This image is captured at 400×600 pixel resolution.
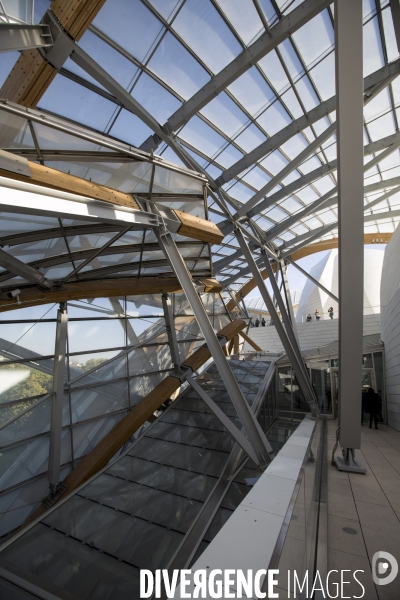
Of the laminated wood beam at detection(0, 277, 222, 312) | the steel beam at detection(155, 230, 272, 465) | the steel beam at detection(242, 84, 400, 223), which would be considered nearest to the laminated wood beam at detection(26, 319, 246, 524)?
the laminated wood beam at detection(0, 277, 222, 312)

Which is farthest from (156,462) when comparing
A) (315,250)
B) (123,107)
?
(315,250)

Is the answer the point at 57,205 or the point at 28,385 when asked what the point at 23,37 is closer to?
the point at 57,205

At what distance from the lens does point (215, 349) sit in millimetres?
A: 8625

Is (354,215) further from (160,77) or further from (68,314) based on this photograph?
(68,314)

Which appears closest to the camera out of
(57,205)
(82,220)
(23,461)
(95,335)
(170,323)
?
(57,205)

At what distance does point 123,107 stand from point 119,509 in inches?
432

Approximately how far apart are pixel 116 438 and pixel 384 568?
851 cm

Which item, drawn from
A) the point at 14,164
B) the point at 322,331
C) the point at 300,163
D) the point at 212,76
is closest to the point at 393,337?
the point at 300,163

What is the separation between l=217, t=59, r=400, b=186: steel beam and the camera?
11.7 meters

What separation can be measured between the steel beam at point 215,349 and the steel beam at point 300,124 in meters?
8.19

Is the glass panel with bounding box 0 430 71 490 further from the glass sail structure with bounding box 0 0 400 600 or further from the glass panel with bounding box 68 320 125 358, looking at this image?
the glass panel with bounding box 68 320 125 358

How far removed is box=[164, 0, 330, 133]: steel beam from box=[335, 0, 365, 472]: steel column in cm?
496

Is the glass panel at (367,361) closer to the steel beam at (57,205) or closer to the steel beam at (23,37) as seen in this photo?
the steel beam at (57,205)

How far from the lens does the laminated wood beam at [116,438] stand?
1009 centimetres
